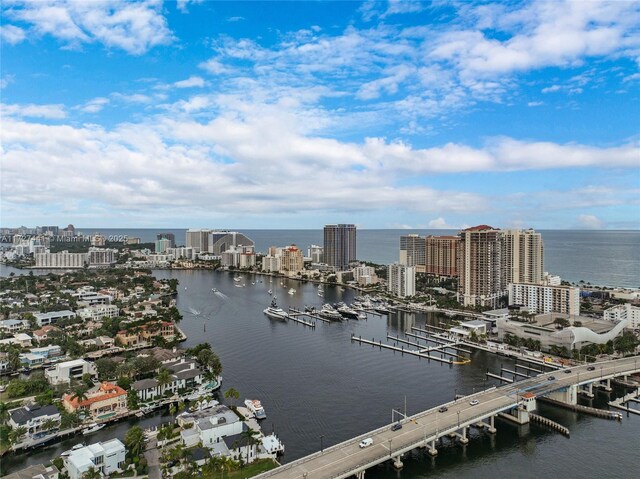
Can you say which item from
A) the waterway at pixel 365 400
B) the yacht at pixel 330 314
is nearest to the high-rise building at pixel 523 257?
the waterway at pixel 365 400

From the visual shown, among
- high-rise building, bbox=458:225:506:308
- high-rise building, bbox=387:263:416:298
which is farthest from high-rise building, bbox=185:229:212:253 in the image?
high-rise building, bbox=458:225:506:308

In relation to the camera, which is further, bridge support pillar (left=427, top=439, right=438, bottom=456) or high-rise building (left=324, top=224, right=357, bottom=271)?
high-rise building (left=324, top=224, right=357, bottom=271)

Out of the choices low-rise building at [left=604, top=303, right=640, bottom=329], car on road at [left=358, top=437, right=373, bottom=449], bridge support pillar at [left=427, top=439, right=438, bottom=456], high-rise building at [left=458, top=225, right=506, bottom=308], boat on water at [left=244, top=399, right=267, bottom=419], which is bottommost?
bridge support pillar at [left=427, top=439, right=438, bottom=456]

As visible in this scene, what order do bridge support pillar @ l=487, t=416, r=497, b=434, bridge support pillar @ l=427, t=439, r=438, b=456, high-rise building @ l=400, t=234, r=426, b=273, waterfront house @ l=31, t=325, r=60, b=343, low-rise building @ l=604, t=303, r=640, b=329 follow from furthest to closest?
high-rise building @ l=400, t=234, r=426, b=273
low-rise building @ l=604, t=303, r=640, b=329
waterfront house @ l=31, t=325, r=60, b=343
bridge support pillar @ l=487, t=416, r=497, b=434
bridge support pillar @ l=427, t=439, r=438, b=456

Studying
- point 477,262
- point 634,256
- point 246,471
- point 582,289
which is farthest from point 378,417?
point 634,256

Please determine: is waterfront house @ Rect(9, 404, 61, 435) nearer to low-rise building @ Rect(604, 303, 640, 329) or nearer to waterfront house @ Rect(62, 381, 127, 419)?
waterfront house @ Rect(62, 381, 127, 419)

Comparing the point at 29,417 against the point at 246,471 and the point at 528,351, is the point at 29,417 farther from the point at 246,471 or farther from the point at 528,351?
the point at 528,351
